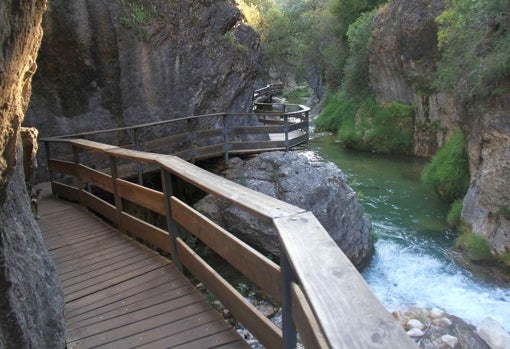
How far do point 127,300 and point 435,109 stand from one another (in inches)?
767

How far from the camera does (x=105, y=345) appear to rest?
332 cm

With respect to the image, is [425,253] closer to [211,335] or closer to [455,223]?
[455,223]

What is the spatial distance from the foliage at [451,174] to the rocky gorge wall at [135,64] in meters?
7.28

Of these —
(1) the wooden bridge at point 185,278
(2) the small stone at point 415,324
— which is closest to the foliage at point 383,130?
(2) the small stone at point 415,324

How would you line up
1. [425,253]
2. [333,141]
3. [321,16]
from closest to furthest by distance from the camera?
[425,253] → [333,141] → [321,16]

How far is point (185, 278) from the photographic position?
14.0 ft

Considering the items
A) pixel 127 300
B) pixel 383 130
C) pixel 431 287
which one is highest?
pixel 127 300

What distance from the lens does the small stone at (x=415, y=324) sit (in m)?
8.09

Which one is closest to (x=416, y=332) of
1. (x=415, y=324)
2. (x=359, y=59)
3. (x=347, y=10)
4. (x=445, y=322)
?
(x=415, y=324)

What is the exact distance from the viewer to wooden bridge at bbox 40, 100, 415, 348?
1.50 meters

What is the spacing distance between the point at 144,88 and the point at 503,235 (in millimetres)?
9319

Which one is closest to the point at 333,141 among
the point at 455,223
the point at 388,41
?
the point at 388,41

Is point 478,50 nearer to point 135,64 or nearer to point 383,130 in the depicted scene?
point 135,64

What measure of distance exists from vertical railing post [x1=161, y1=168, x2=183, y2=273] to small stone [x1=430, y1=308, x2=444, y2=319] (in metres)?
6.11
